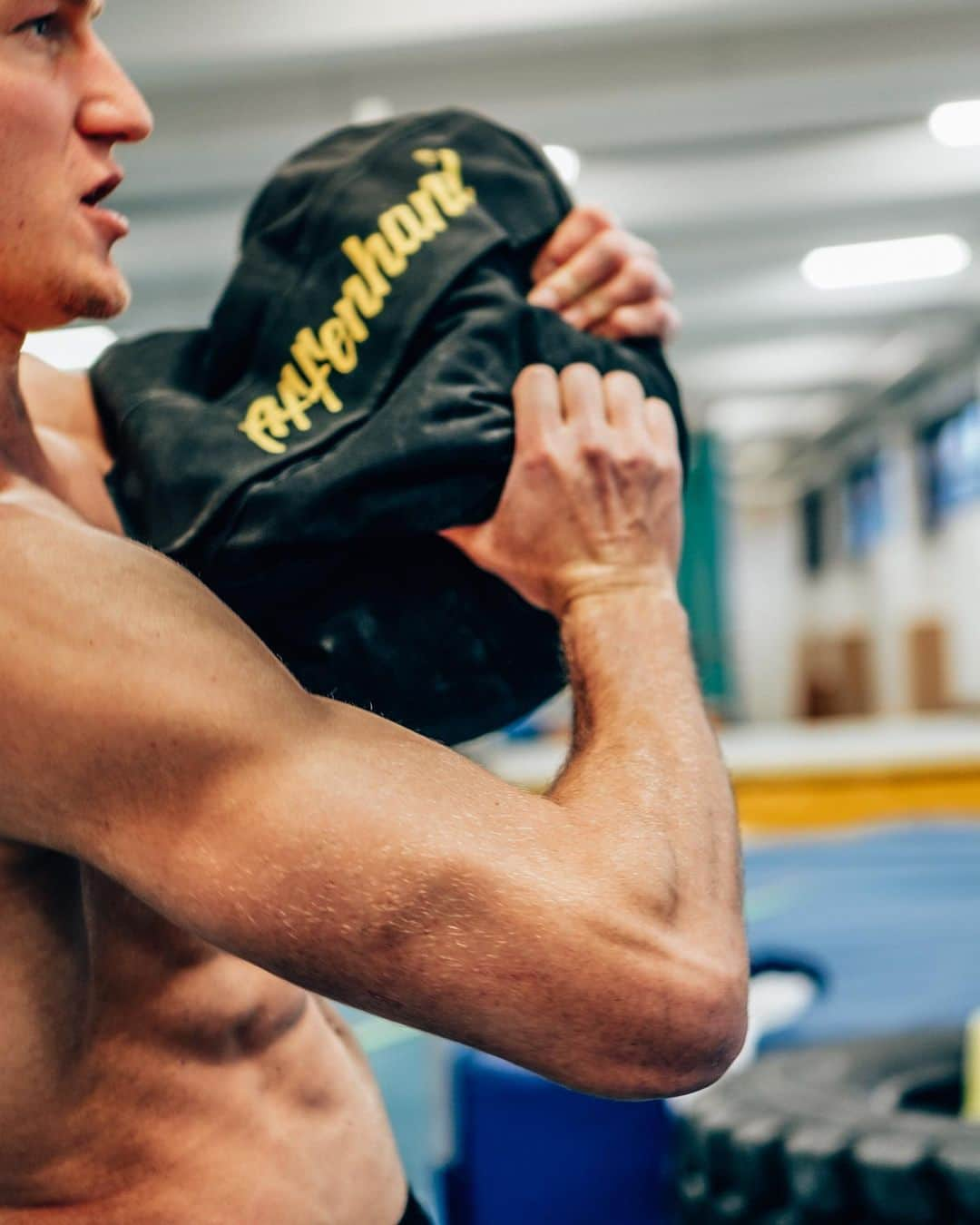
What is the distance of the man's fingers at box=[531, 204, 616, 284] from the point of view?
1219 mm

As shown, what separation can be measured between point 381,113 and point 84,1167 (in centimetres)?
544

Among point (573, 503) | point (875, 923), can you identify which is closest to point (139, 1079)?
point (573, 503)

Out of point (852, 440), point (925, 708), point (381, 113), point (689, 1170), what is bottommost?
point (925, 708)

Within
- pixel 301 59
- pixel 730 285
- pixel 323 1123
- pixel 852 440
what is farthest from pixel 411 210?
pixel 852 440

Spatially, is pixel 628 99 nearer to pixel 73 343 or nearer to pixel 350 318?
pixel 73 343

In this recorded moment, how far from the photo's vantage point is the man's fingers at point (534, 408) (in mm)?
1091

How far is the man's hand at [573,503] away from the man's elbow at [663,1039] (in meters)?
0.35

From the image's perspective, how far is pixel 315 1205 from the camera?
3.42 feet

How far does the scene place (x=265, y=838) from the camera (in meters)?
0.80

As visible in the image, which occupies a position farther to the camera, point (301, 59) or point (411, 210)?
point (301, 59)

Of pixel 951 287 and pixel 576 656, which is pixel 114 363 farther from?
pixel 951 287

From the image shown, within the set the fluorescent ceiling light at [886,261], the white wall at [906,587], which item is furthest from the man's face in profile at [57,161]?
the white wall at [906,587]

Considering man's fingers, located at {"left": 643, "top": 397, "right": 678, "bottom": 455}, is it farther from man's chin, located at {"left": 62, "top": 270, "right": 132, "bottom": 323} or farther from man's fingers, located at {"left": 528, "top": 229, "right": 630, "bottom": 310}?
man's chin, located at {"left": 62, "top": 270, "right": 132, "bottom": 323}

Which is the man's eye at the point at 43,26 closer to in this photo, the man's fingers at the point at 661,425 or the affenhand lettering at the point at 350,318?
the affenhand lettering at the point at 350,318
